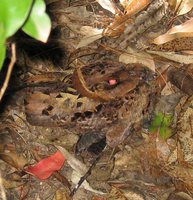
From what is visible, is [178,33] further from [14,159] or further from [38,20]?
[38,20]

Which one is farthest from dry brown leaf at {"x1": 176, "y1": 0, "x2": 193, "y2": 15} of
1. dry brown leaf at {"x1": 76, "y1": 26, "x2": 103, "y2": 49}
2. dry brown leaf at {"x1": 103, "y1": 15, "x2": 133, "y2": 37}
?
dry brown leaf at {"x1": 76, "y1": 26, "x2": 103, "y2": 49}

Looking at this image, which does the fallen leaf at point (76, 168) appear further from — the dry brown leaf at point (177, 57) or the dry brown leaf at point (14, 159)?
the dry brown leaf at point (177, 57)

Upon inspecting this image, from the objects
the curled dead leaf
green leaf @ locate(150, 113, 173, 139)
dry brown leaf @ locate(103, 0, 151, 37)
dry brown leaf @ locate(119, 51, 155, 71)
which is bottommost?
green leaf @ locate(150, 113, 173, 139)

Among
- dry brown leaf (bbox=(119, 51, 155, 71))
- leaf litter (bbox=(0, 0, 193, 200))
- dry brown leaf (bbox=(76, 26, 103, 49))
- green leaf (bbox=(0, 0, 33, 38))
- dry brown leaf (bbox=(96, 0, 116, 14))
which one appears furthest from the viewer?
dry brown leaf (bbox=(96, 0, 116, 14))

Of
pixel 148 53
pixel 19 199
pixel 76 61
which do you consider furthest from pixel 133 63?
pixel 19 199

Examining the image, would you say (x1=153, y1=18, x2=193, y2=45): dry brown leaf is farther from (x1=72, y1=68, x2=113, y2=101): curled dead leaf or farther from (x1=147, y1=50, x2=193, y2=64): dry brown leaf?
(x1=72, y1=68, x2=113, y2=101): curled dead leaf

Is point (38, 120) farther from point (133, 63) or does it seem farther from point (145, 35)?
point (145, 35)
